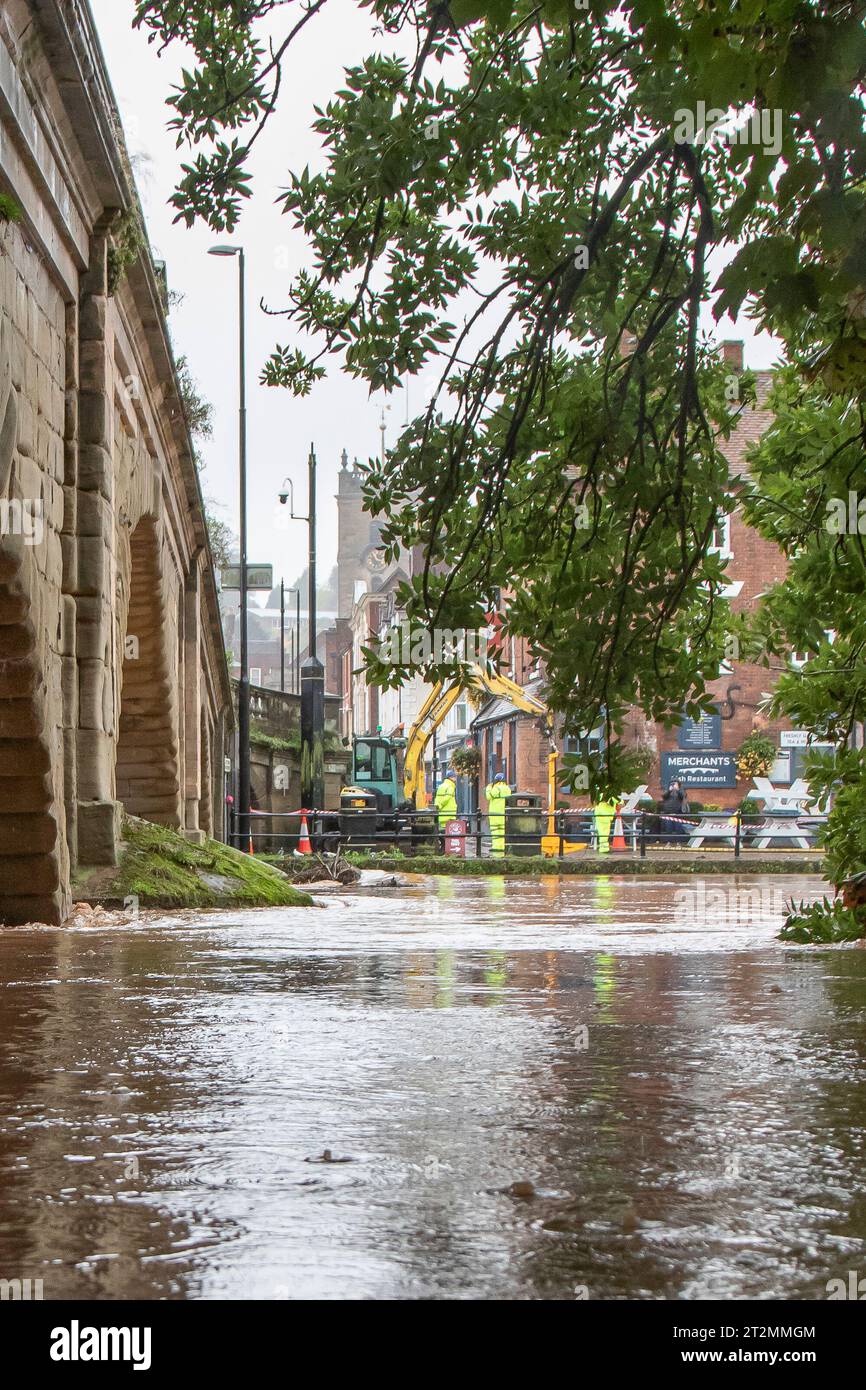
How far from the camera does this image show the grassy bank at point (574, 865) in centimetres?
2756

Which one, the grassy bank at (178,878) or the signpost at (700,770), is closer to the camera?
the grassy bank at (178,878)

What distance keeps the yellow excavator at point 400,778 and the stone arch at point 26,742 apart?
1814cm

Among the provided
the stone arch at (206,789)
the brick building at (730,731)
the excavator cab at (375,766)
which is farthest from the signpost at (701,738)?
the stone arch at (206,789)

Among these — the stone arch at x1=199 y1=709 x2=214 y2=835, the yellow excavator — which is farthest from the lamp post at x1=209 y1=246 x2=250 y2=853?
the stone arch at x1=199 y1=709 x2=214 y2=835

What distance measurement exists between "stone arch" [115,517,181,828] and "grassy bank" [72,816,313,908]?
11.0 feet

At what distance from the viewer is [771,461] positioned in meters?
8.42

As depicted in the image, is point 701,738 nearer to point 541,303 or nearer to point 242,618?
point 242,618

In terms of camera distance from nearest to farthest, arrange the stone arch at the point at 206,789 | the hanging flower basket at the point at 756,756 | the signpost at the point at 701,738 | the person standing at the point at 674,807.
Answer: the stone arch at the point at 206,789 < the person standing at the point at 674,807 < the hanging flower basket at the point at 756,756 < the signpost at the point at 701,738

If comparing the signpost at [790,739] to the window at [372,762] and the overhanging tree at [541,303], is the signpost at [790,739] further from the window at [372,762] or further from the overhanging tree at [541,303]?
the overhanging tree at [541,303]

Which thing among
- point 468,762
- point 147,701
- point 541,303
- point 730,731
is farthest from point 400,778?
point 541,303

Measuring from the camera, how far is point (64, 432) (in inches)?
432
